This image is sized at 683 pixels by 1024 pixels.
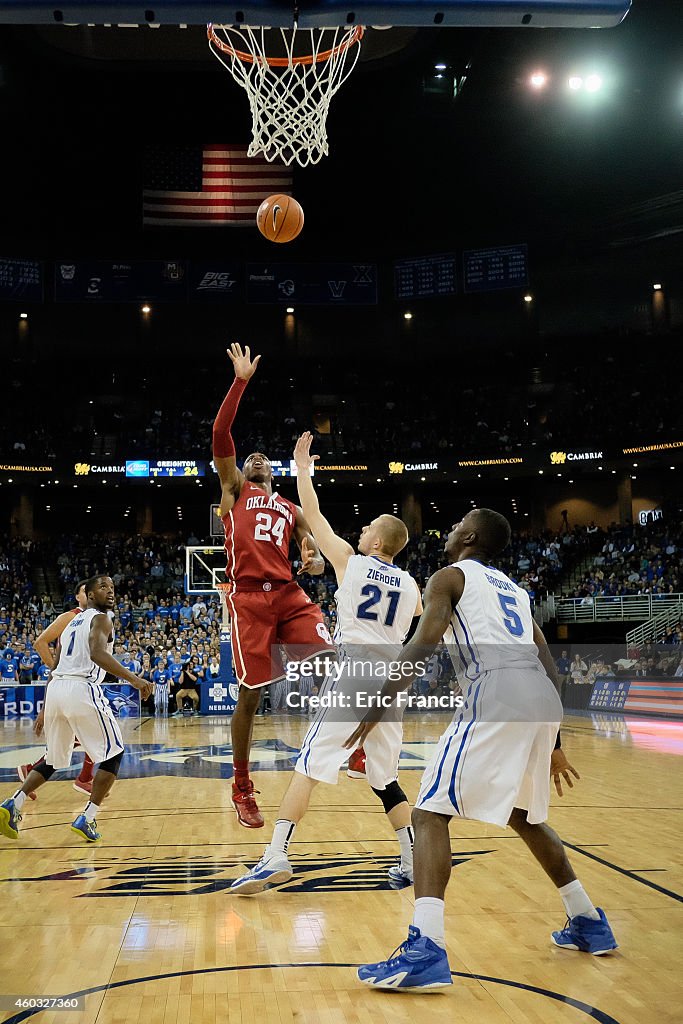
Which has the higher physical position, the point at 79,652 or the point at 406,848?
the point at 79,652

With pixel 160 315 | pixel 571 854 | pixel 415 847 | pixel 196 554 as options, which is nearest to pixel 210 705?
pixel 196 554

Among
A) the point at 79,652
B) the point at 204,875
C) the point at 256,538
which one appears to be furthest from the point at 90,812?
the point at 256,538

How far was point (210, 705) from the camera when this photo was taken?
18.0 metres

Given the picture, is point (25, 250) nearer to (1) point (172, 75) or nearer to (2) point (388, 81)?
(1) point (172, 75)

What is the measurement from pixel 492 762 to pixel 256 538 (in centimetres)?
247

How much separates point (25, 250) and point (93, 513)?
355 inches

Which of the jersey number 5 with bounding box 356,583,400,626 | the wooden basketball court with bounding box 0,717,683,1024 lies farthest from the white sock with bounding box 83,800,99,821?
the jersey number 5 with bounding box 356,583,400,626

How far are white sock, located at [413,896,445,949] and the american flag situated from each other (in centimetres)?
1985

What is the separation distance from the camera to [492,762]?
2957mm

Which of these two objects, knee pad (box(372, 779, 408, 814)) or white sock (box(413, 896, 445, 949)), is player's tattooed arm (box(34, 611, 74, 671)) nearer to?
knee pad (box(372, 779, 408, 814))

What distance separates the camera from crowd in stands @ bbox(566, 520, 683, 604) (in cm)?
2262

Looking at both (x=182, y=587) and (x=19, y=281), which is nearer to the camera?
(x=182, y=587)

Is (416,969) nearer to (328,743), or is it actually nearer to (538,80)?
(328,743)

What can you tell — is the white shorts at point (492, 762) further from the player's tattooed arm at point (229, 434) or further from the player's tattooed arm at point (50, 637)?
the player's tattooed arm at point (50, 637)
